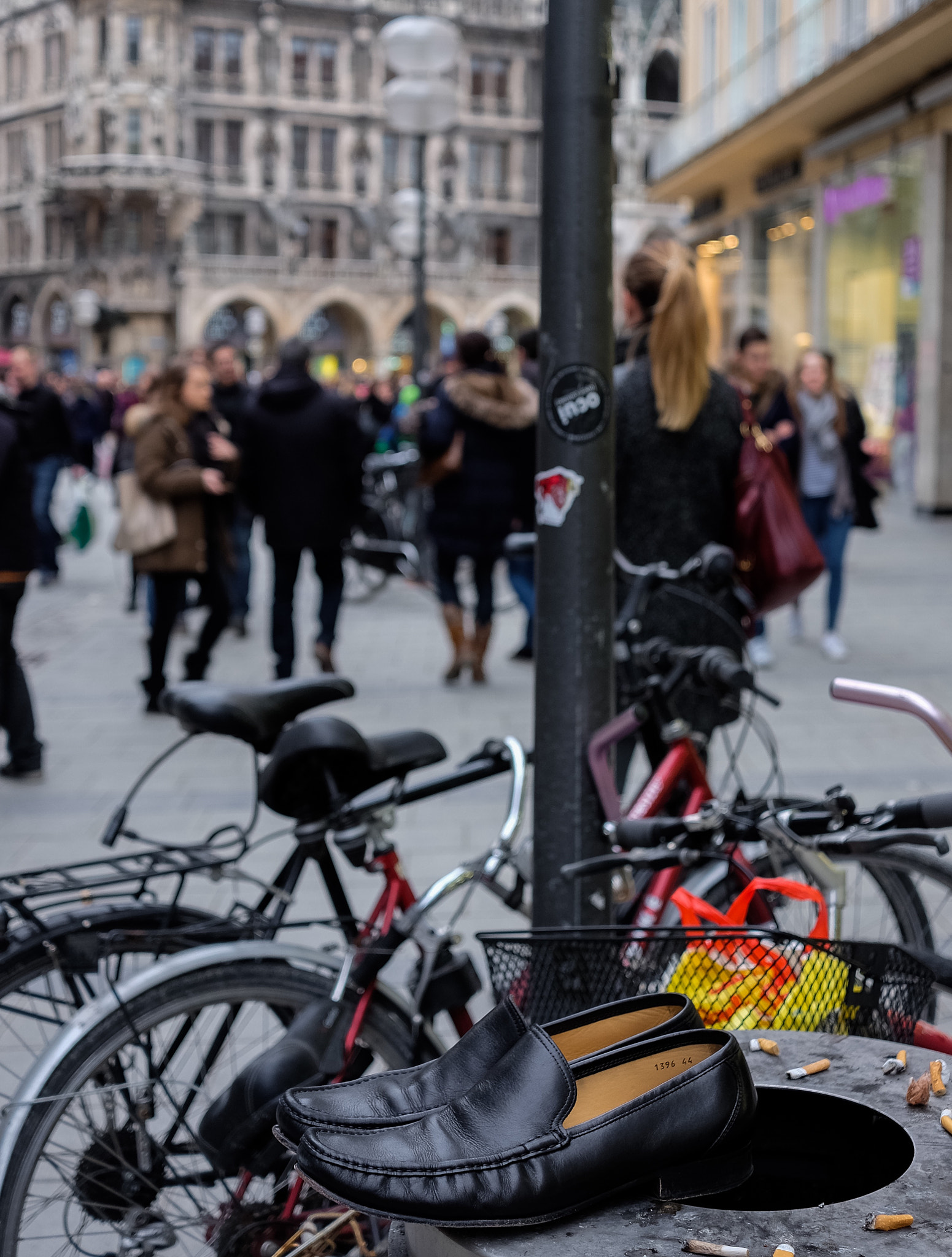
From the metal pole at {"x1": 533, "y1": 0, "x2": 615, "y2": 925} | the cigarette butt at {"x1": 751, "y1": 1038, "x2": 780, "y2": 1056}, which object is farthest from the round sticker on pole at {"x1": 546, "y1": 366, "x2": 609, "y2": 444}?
the cigarette butt at {"x1": 751, "y1": 1038, "x2": 780, "y2": 1056}

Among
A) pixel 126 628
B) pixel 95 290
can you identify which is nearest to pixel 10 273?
pixel 95 290

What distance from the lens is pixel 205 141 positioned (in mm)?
61812

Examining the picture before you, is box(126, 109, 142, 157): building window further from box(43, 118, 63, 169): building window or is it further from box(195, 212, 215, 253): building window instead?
box(43, 118, 63, 169): building window

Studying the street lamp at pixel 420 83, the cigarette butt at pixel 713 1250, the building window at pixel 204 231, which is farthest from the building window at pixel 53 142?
the cigarette butt at pixel 713 1250

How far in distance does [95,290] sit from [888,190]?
46.6 meters

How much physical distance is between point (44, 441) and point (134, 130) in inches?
2006

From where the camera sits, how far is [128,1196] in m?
2.44

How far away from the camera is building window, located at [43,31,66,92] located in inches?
2473

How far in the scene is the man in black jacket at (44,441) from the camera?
12.4 meters

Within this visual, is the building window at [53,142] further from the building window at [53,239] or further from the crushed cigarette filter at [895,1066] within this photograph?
the crushed cigarette filter at [895,1066]

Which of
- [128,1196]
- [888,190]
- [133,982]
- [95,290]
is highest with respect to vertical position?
[95,290]

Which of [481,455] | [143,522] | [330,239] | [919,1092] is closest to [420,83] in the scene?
[481,455]

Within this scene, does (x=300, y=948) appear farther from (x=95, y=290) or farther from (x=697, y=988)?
(x=95, y=290)

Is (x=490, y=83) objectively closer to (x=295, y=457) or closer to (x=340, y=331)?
→ (x=340, y=331)
